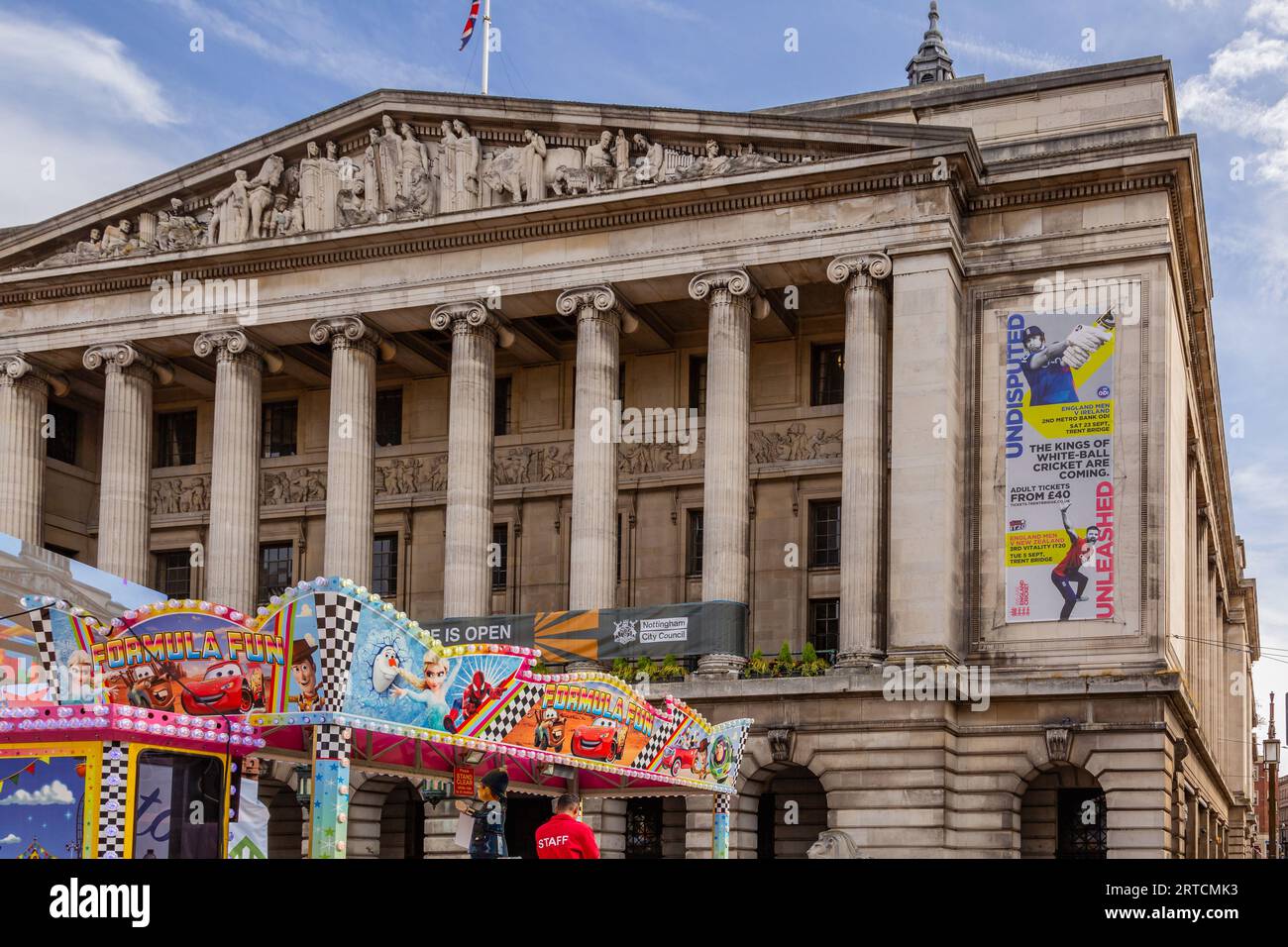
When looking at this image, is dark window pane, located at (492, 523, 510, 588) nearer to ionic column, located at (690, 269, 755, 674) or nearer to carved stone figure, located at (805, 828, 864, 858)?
ionic column, located at (690, 269, 755, 674)

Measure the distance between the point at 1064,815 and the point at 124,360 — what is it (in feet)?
95.1

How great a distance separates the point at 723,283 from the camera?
42.7 metres

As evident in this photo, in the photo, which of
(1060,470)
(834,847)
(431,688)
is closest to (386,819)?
(834,847)

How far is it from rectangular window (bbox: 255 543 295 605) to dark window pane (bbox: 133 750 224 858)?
1319 inches

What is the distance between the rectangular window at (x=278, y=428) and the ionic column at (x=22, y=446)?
6530 millimetres

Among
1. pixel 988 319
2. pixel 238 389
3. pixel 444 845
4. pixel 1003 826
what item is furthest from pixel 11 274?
pixel 1003 826

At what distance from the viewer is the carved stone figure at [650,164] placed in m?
43.3

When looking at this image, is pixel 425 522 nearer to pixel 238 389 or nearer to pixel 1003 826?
pixel 238 389

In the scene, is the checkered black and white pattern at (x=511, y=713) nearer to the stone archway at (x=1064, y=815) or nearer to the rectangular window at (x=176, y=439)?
the stone archway at (x=1064, y=815)

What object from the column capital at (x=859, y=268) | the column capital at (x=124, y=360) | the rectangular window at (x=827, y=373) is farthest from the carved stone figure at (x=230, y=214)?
the column capital at (x=859, y=268)

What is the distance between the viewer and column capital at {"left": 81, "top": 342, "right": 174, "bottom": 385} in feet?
159

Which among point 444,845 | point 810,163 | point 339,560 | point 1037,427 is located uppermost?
point 810,163
